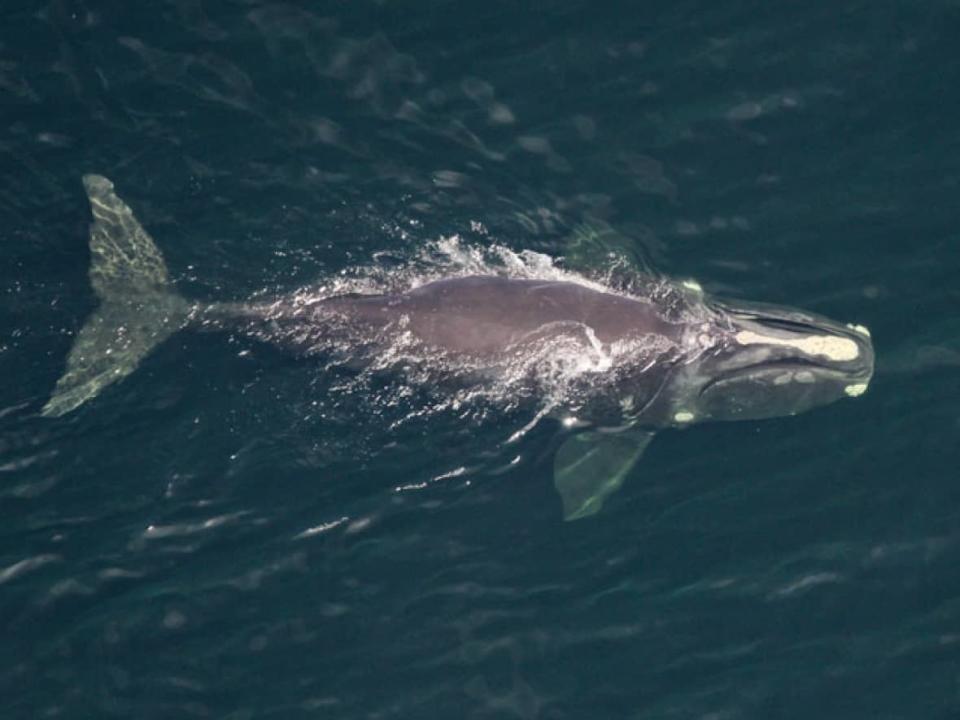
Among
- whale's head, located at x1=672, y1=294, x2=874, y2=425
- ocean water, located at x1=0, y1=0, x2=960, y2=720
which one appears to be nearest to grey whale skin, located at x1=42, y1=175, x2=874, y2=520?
whale's head, located at x1=672, y1=294, x2=874, y2=425

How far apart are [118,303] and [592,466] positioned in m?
5.12

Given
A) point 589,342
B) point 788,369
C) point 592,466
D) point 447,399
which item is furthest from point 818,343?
point 447,399

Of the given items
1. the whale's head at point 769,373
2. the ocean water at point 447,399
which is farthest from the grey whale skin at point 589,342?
the ocean water at point 447,399

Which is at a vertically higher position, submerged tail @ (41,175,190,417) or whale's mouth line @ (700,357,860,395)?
submerged tail @ (41,175,190,417)

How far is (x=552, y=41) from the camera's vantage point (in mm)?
14586

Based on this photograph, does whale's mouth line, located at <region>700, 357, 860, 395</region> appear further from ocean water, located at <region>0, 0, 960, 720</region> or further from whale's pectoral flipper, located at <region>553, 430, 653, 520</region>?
whale's pectoral flipper, located at <region>553, 430, 653, 520</region>

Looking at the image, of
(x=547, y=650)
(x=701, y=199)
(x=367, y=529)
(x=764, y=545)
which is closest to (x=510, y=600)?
(x=547, y=650)

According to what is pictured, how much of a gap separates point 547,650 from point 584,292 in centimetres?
356

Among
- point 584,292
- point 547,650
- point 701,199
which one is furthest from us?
point 701,199

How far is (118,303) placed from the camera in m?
13.6

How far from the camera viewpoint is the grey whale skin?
42.8 ft

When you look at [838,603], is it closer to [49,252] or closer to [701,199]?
[701,199]

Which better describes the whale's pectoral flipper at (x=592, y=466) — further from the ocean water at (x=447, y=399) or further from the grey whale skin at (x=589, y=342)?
the ocean water at (x=447, y=399)

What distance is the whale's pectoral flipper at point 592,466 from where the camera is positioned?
12.9 m
